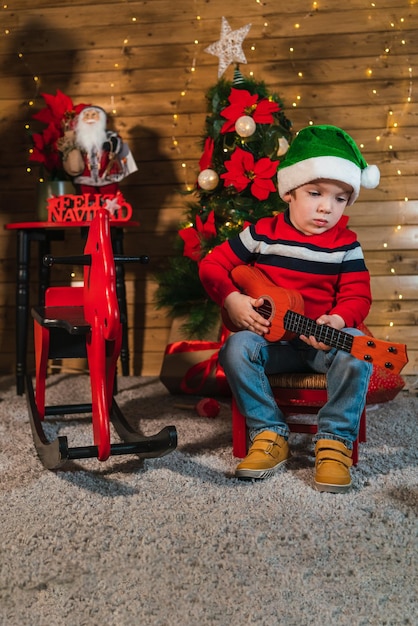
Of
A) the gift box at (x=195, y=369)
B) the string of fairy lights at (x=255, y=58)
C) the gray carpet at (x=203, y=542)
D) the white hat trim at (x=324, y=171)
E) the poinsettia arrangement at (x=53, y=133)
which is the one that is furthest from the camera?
the string of fairy lights at (x=255, y=58)

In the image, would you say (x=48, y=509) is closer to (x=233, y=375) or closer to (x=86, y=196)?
(x=233, y=375)

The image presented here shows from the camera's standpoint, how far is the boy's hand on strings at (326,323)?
167 cm

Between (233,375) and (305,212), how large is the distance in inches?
17.0

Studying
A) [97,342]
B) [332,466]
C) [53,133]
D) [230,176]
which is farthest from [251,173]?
[332,466]

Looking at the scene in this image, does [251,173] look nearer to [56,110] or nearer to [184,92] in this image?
[184,92]

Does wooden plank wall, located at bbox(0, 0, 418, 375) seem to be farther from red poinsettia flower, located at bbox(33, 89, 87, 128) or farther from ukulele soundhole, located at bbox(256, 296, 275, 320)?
ukulele soundhole, located at bbox(256, 296, 275, 320)

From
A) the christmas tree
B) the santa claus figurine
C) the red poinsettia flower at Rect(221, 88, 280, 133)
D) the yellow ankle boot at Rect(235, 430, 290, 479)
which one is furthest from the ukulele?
the santa claus figurine

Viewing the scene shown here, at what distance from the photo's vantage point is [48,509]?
58.1 inches

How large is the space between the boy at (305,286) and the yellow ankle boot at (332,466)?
0.01 metres

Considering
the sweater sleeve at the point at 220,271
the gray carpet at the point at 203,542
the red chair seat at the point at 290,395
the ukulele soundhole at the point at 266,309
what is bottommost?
the gray carpet at the point at 203,542

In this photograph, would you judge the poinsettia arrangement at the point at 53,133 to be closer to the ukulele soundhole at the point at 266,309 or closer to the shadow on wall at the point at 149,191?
the shadow on wall at the point at 149,191

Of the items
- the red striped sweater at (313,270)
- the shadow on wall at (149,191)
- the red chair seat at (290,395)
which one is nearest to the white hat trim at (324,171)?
the red striped sweater at (313,270)

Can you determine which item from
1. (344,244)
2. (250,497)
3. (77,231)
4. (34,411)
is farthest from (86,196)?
(250,497)

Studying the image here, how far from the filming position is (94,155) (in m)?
2.72
